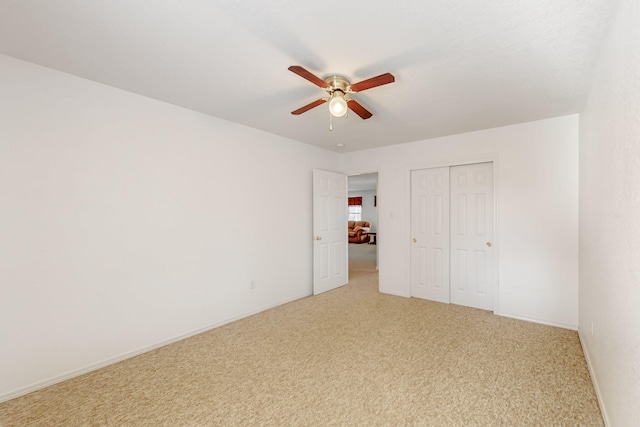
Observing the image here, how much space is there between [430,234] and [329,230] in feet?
5.22

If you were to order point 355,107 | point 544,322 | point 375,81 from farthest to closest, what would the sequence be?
point 544,322
point 355,107
point 375,81

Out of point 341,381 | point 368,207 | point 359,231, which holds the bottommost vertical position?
point 341,381

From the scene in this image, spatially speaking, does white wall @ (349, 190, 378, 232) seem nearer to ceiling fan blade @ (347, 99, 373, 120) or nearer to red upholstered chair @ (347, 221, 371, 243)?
red upholstered chair @ (347, 221, 371, 243)

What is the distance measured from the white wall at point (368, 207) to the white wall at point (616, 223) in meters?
10.2

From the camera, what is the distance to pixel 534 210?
3.36 metres

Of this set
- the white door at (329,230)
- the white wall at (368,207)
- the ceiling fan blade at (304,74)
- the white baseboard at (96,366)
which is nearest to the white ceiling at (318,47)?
the ceiling fan blade at (304,74)

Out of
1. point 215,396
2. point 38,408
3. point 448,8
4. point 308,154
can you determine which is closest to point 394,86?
point 448,8

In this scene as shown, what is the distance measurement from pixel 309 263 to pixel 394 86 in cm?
292

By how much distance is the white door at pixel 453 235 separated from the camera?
3822 mm

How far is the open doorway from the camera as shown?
9.12 meters

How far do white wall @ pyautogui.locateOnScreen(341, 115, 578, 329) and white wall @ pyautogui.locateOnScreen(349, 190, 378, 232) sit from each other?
8.53 metres

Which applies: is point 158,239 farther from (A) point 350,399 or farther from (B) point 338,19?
(B) point 338,19

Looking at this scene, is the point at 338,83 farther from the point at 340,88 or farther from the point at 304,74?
the point at 304,74

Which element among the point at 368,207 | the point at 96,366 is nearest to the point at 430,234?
the point at 96,366
